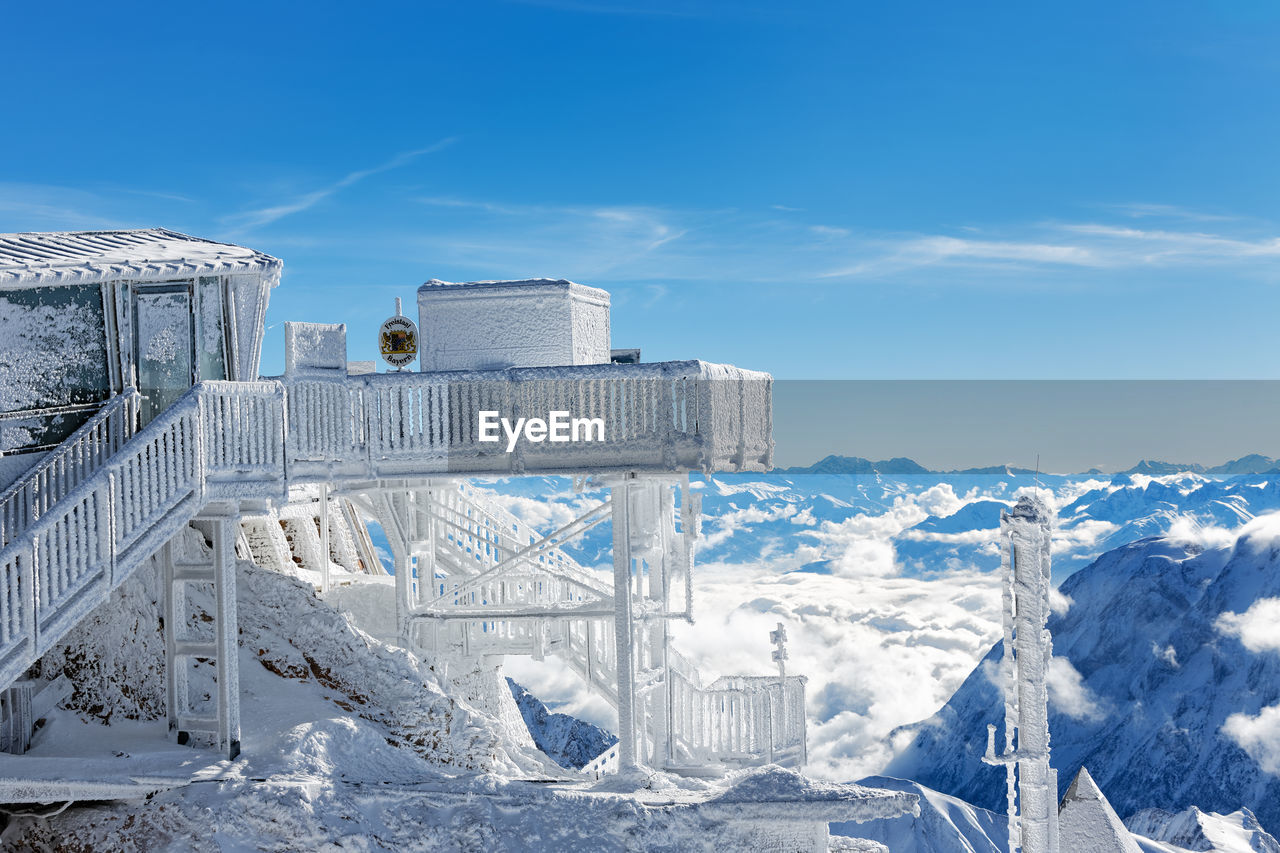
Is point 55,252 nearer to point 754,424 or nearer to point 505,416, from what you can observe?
point 505,416

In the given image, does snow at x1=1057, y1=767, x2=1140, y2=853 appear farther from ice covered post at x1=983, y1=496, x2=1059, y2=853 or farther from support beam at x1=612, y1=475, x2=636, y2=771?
support beam at x1=612, y1=475, x2=636, y2=771

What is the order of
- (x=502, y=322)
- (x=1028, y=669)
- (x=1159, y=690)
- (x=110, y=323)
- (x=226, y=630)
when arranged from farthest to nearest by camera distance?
(x=1159, y=690)
(x=502, y=322)
(x=110, y=323)
(x=226, y=630)
(x=1028, y=669)

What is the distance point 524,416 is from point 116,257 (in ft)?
22.2

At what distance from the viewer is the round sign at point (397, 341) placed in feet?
77.8

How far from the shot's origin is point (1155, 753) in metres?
97.6

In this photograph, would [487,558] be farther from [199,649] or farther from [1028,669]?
[1028,669]

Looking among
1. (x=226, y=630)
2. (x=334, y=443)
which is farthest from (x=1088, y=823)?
(x=226, y=630)

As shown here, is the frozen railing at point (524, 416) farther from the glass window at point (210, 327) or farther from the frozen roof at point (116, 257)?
the frozen roof at point (116, 257)

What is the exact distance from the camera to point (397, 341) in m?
23.8

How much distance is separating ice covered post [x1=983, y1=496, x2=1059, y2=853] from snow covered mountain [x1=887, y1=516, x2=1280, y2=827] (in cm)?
8367

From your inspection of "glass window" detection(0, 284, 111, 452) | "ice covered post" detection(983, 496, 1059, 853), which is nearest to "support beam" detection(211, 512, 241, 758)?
"glass window" detection(0, 284, 111, 452)

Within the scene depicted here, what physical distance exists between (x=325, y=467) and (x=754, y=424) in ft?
23.8

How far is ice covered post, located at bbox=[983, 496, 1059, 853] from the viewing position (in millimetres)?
16156

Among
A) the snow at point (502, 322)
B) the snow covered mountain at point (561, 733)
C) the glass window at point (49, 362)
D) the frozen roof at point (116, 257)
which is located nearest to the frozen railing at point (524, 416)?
the frozen roof at point (116, 257)
